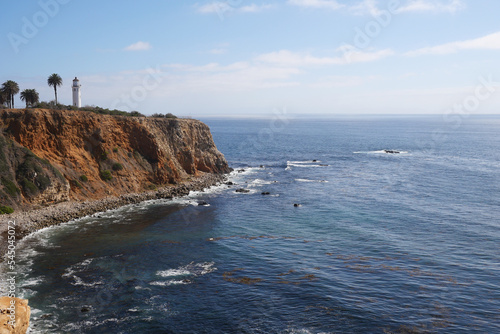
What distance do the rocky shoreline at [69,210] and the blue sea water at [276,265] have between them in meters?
2.08

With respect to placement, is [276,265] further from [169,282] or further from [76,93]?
[76,93]

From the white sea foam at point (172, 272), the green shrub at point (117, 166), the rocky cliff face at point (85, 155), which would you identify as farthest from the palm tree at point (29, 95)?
the white sea foam at point (172, 272)

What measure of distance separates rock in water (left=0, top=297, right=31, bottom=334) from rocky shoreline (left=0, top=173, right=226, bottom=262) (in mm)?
18513

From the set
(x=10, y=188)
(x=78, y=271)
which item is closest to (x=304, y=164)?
(x=10, y=188)

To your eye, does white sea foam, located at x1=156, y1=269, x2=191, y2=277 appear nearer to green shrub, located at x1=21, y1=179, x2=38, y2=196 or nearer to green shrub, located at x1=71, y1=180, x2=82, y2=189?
green shrub, located at x1=21, y1=179, x2=38, y2=196

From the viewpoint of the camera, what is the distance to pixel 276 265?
39.1m

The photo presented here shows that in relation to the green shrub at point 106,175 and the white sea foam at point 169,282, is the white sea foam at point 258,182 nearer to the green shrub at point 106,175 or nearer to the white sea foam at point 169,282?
the green shrub at point 106,175

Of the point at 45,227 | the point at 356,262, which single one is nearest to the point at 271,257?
the point at 356,262

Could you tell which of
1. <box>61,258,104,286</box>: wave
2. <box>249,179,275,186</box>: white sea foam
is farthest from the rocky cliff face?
<box>61,258,104,286</box>: wave

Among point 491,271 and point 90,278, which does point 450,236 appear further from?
point 90,278

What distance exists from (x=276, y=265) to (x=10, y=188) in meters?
40.1

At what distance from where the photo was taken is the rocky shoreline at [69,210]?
47.7m

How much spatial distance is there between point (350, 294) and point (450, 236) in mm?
22565

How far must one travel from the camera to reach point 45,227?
50125 millimetres
